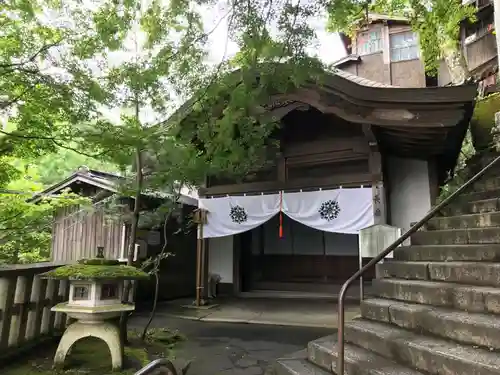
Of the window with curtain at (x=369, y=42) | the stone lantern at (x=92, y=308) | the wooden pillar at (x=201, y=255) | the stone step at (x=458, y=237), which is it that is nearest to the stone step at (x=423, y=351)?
the stone step at (x=458, y=237)

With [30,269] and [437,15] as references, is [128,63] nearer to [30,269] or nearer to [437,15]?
[30,269]

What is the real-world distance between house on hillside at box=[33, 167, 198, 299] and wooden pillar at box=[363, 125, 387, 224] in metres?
4.66

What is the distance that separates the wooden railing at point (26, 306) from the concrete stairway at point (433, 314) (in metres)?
3.49

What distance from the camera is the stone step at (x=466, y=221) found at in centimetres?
484

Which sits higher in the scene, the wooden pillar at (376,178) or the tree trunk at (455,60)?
the tree trunk at (455,60)

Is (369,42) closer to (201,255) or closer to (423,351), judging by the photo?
(201,255)

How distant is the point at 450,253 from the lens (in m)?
4.61

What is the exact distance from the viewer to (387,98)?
708 centimetres

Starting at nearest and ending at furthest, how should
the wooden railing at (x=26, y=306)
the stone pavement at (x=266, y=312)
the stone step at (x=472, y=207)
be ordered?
the wooden railing at (x=26, y=306)
the stone step at (x=472, y=207)
the stone pavement at (x=266, y=312)

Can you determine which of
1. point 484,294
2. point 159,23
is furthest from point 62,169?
point 484,294

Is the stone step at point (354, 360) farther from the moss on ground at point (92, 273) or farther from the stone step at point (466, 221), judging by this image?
the stone step at point (466, 221)

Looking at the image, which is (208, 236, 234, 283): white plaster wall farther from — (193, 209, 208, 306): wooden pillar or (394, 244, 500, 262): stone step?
(394, 244, 500, 262): stone step

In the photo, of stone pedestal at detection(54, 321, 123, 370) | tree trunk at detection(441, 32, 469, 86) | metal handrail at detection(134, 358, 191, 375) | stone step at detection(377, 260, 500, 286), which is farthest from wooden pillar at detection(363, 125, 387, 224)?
tree trunk at detection(441, 32, 469, 86)

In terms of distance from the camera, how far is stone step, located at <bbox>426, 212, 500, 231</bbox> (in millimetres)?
4840
